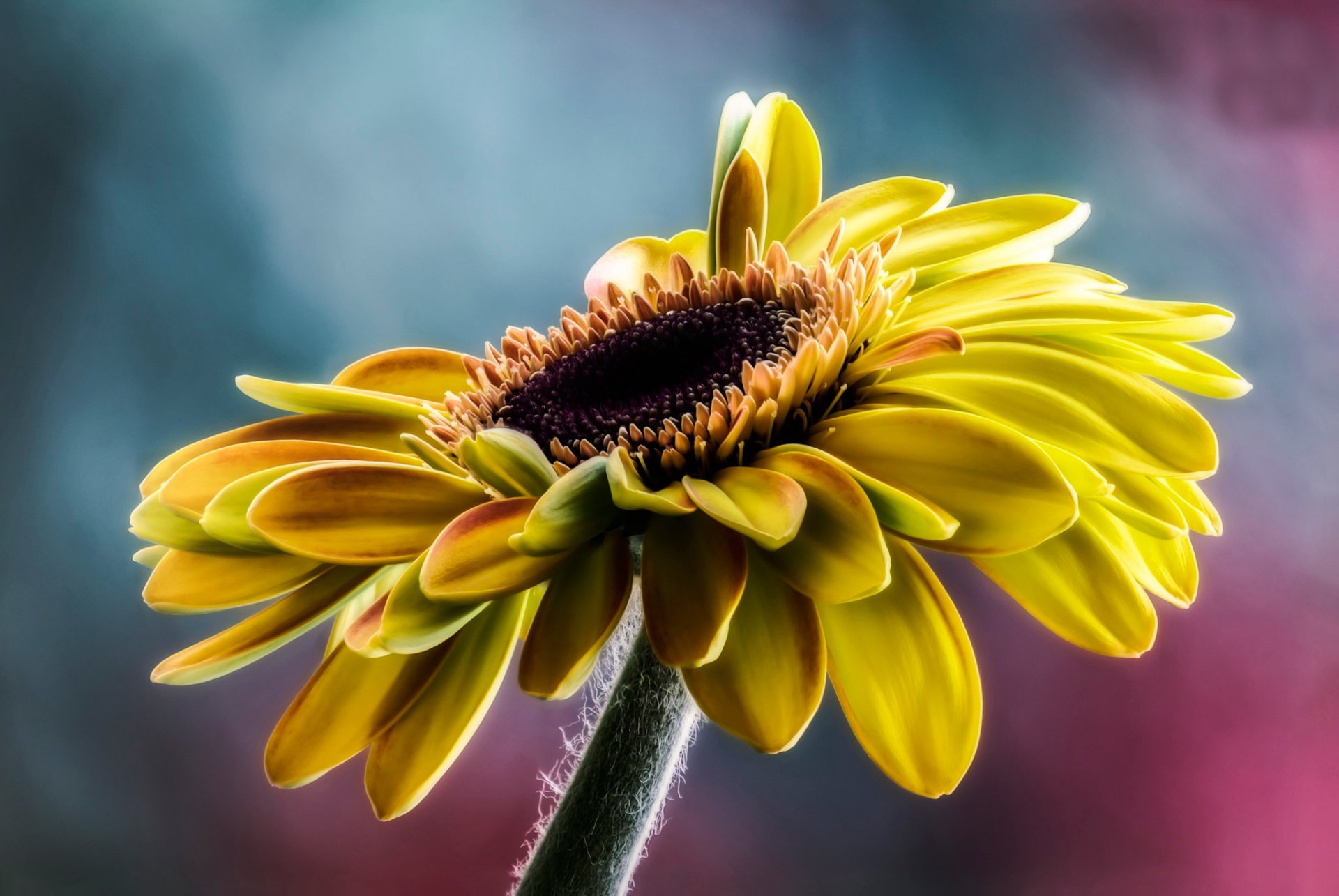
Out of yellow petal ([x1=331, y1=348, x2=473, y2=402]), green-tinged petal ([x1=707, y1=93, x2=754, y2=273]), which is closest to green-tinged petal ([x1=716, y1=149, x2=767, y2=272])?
green-tinged petal ([x1=707, y1=93, x2=754, y2=273])

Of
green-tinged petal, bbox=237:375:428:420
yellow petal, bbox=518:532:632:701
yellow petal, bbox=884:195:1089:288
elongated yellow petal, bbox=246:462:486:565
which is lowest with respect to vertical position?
yellow petal, bbox=518:532:632:701

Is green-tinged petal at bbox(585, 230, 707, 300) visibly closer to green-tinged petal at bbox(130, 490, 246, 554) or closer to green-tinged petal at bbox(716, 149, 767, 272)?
green-tinged petal at bbox(716, 149, 767, 272)

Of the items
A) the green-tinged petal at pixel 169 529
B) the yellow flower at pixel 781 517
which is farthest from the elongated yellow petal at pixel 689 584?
the green-tinged petal at pixel 169 529

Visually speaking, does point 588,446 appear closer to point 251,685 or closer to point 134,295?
point 251,685

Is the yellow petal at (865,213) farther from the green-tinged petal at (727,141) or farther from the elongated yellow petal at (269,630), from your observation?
the elongated yellow petal at (269,630)

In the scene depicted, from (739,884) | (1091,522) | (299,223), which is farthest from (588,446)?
(299,223)

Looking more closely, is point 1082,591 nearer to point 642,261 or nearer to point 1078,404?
point 1078,404
